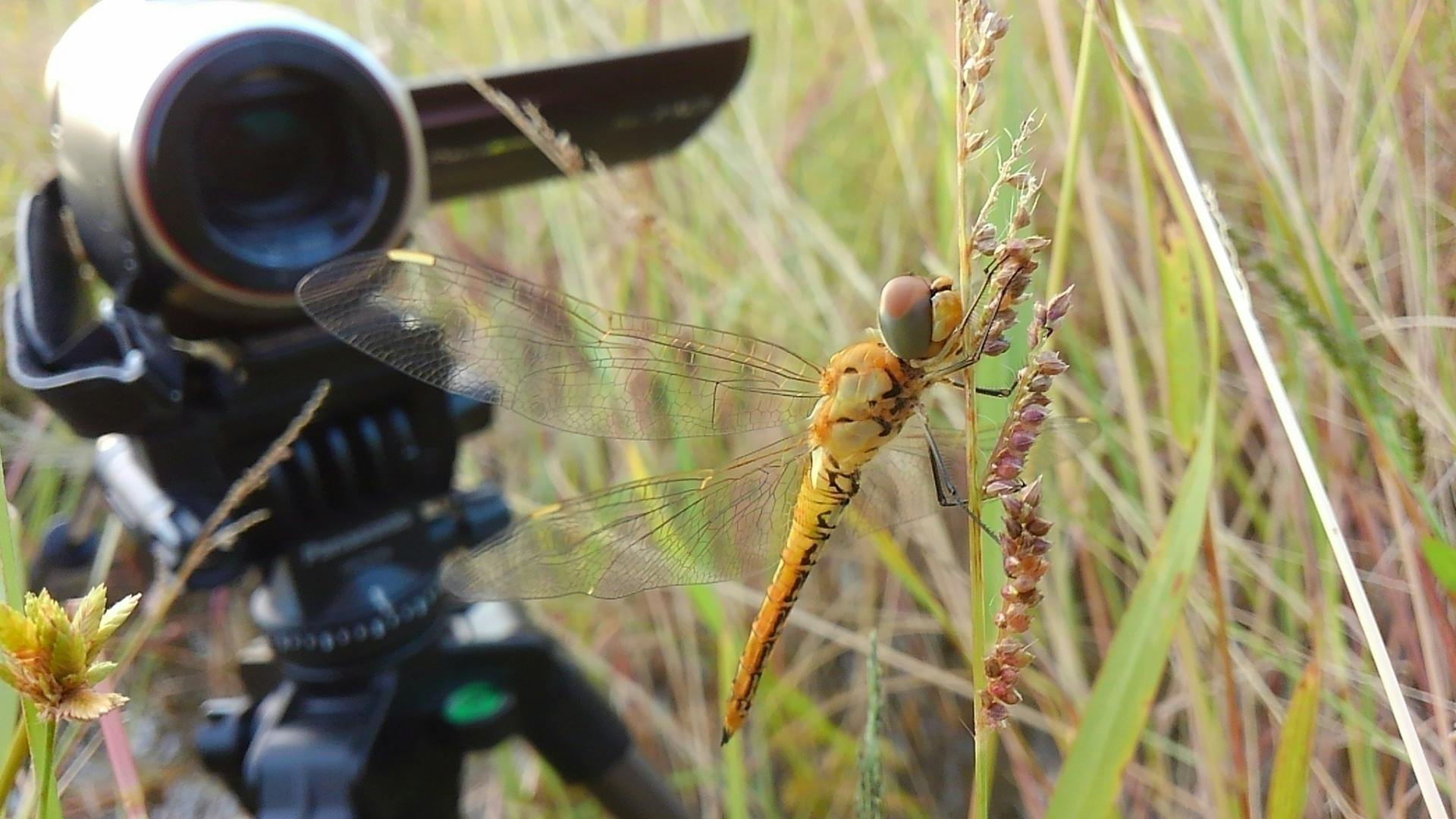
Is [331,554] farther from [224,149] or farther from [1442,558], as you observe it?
[1442,558]

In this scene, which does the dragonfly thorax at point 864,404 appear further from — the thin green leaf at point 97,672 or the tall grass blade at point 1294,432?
the thin green leaf at point 97,672

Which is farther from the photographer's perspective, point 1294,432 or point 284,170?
point 284,170

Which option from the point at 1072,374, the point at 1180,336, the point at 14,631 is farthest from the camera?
the point at 1072,374

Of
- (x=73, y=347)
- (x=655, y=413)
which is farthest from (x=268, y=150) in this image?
(x=655, y=413)

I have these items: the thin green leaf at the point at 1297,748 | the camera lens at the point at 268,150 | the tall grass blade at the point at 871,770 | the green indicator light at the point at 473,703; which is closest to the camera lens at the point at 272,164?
the camera lens at the point at 268,150

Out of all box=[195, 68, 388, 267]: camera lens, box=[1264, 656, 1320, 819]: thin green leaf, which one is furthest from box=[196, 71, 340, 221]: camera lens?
box=[1264, 656, 1320, 819]: thin green leaf

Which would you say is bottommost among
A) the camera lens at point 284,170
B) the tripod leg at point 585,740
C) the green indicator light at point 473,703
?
the tripod leg at point 585,740
